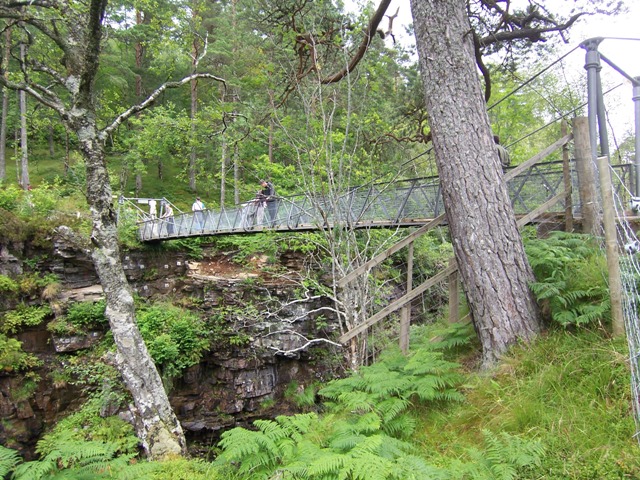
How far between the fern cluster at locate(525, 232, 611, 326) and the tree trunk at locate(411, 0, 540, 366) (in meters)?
0.15

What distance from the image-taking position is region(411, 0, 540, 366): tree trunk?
295 cm

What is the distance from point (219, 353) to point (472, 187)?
26.7 feet

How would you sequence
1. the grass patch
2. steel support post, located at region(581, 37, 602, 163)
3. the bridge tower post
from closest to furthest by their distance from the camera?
the grass patch < steel support post, located at region(581, 37, 602, 163) < the bridge tower post

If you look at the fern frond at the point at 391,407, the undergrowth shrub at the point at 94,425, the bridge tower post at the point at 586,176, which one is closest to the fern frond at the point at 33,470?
the fern frond at the point at 391,407

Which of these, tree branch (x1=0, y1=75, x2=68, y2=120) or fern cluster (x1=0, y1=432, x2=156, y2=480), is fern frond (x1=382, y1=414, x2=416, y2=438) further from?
tree branch (x1=0, y1=75, x2=68, y2=120)

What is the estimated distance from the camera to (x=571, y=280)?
2840mm

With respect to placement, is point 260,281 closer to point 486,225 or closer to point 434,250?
point 434,250

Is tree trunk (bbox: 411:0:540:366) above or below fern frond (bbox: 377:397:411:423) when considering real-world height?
above

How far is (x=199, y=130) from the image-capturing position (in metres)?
15.6

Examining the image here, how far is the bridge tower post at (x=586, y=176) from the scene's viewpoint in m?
3.11

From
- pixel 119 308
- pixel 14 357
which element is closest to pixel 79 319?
pixel 14 357

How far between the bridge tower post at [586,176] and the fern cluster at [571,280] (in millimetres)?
244

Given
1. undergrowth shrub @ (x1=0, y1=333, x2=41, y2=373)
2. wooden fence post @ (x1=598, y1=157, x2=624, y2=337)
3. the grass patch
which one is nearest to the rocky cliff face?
undergrowth shrub @ (x1=0, y1=333, x2=41, y2=373)

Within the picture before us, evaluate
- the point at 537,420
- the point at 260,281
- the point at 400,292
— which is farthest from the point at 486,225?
the point at 400,292
